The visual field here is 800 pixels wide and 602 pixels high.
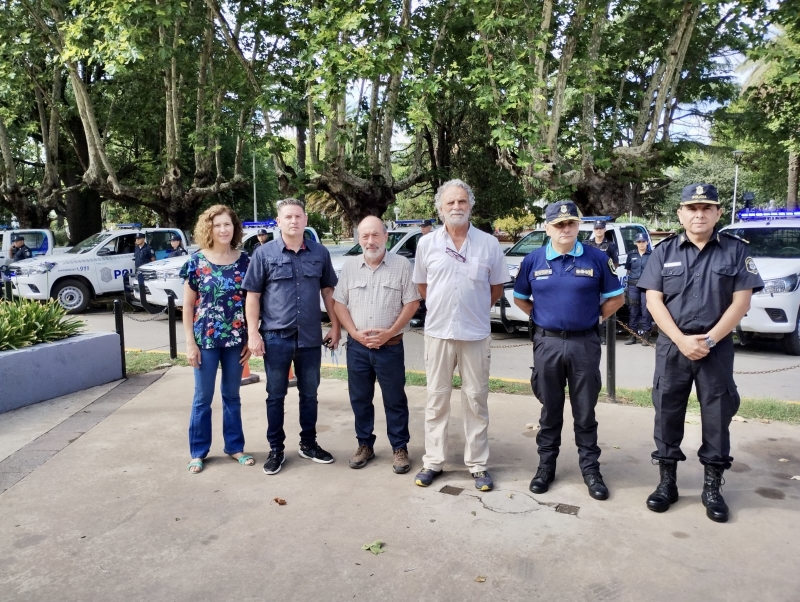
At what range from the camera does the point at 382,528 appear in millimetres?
3650

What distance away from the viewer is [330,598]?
299 cm

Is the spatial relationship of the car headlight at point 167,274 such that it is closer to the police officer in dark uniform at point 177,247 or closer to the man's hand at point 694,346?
the police officer in dark uniform at point 177,247

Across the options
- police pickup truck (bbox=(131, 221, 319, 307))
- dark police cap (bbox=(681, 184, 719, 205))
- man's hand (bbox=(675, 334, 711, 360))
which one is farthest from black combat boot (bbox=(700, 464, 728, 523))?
police pickup truck (bbox=(131, 221, 319, 307))

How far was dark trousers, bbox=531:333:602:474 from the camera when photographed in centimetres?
399

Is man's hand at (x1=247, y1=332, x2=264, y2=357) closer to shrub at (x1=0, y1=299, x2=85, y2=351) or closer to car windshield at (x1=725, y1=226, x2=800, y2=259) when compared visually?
shrub at (x1=0, y1=299, x2=85, y2=351)

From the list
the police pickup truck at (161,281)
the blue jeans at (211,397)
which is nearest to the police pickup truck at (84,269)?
the police pickup truck at (161,281)

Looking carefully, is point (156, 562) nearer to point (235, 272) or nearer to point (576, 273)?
point (235, 272)

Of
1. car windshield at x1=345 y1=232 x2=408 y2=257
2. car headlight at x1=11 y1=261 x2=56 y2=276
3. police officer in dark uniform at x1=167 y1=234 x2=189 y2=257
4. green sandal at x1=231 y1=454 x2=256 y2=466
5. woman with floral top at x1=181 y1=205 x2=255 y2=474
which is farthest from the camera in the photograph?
police officer in dark uniform at x1=167 y1=234 x2=189 y2=257

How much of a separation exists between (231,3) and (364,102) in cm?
397

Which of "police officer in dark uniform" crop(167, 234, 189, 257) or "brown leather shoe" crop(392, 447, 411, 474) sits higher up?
"police officer in dark uniform" crop(167, 234, 189, 257)

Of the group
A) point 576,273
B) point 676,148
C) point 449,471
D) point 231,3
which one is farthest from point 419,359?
point 231,3

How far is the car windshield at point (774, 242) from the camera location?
9.16 meters

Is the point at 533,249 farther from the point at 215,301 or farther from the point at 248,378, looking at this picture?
the point at 215,301

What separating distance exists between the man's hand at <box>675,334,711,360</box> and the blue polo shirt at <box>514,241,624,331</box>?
1.76ft
